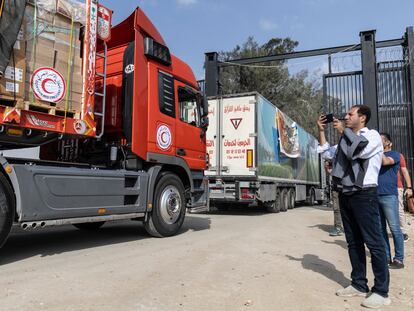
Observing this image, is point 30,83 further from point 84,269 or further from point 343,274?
point 343,274

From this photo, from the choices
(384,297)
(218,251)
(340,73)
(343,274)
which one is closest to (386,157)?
(343,274)

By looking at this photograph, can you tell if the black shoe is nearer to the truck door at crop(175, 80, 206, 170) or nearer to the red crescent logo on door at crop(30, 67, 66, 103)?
the truck door at crop(175, 80, 206, 170)

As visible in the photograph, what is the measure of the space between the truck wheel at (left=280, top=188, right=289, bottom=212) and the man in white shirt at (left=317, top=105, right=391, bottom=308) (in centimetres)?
1063

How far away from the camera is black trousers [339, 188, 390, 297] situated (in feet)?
12.5

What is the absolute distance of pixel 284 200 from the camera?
49.2 ft

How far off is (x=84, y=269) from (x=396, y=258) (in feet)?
13.1

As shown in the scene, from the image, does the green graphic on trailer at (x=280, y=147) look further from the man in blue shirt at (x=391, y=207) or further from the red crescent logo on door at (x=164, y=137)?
the man in blue shirt at (x=391, y=207)

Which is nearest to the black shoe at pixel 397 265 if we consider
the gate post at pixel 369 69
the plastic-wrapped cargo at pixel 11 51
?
the plastic-wrapped cargo at pixel 11 51

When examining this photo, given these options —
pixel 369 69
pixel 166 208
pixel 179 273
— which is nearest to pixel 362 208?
pixel 179 273

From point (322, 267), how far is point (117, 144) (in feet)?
12.4

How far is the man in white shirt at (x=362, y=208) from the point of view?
381cm

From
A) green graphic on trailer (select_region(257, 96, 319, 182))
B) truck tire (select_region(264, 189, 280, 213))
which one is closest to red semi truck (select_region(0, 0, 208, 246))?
green graphic on trailer (select_region(257, 96, 319, 182))

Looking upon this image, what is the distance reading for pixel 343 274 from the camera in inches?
196

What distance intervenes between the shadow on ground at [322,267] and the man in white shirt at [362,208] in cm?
58
